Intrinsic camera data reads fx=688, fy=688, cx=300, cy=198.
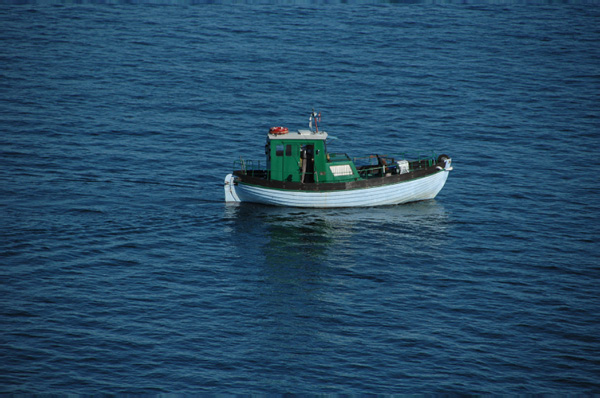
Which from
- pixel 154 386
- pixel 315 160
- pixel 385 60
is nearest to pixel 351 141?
pixel 315 160

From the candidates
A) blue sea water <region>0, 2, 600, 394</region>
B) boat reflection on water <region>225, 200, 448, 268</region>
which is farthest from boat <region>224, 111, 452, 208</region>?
blue sea water <region>0, 2, 600, 394</region>

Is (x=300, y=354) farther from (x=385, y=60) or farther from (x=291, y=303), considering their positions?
(x=385, y=60)

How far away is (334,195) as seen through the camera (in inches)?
1973

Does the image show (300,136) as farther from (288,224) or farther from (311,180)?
(288,224)

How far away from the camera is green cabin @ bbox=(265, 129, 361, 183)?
50.3 meters

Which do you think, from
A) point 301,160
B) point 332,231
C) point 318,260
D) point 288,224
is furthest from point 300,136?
point 318,260

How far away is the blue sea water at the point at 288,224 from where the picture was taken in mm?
32656

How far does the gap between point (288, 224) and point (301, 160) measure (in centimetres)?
516

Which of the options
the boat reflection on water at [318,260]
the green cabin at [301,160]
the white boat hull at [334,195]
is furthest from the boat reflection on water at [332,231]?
the green cabin at [301,160]

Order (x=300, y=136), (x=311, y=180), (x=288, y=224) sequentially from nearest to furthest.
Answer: (x=288, y=224) → (x=300, y=136) → (x=311, y=180)

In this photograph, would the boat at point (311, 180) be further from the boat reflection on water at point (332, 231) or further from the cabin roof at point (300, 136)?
the boat reflection on water at point (332, 231)

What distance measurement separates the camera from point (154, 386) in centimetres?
3031

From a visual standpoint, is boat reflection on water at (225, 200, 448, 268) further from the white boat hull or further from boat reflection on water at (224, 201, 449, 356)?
the white boat hull

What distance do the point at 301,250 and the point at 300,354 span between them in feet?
40.1
